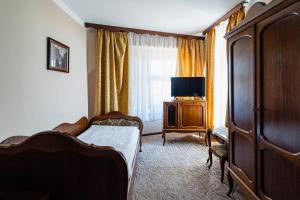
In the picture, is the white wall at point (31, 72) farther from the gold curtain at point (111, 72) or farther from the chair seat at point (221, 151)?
the chair seat at point (221, 151)

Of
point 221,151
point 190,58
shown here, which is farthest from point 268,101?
point 190,58

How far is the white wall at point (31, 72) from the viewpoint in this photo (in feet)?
6.17

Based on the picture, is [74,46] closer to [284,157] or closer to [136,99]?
[136,99]

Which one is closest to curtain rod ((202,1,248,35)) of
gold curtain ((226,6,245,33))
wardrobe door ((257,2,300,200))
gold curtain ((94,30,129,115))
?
gold curtain ((226,6,245,33))

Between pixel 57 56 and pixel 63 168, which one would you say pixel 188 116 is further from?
pixel 63 168

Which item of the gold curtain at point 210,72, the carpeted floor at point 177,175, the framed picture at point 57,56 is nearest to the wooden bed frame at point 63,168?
the carpeted floor at point 177,175

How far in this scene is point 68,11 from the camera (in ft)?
10.6

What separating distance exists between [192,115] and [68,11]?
2922 millimetres

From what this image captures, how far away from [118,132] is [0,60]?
171 cm

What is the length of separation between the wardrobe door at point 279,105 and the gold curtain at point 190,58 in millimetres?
3360

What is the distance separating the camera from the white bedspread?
2296 millimetres

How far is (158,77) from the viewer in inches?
191

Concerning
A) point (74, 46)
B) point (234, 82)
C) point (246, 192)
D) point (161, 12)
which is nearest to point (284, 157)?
point (246, 192)

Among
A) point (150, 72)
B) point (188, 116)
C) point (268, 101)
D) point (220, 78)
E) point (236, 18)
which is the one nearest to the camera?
point (268, 101)
